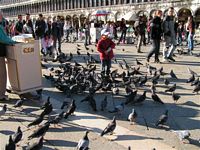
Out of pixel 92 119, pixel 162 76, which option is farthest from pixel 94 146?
pixel 162 76

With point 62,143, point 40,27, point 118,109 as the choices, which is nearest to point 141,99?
point 118,109

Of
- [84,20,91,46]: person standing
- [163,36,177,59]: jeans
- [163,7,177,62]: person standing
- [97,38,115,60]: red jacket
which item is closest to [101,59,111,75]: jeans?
[97,38,115,60]: red jacket

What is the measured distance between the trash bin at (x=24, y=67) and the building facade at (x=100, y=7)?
79.1 ft

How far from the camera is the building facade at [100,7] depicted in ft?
170

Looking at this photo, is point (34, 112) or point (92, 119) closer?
point (92, 119)

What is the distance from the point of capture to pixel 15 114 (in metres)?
6.48

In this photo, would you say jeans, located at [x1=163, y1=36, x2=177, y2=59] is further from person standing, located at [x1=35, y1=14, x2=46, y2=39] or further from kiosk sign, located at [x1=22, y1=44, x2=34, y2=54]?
kiosk sign, located at [x1=22, y1=44, x2=34, y2=54]

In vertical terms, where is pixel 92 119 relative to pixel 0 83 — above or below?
below

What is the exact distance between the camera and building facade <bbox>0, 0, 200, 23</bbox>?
51.8 metres

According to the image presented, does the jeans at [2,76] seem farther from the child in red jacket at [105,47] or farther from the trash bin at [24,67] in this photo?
the child in red jacket at [105,47]

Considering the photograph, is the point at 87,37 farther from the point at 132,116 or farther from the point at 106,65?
the point at 132,116

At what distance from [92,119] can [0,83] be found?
2.30 metres

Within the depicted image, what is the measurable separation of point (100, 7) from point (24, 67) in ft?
208

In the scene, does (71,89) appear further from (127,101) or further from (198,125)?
(198,125)
